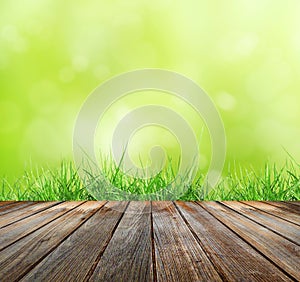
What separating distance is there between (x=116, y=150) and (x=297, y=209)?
141 centimetres

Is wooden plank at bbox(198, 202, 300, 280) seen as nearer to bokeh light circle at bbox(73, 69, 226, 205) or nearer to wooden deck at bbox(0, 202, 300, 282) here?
wooden deck at bbox(0, 202, 300, 282)

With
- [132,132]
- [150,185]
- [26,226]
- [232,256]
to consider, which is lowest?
[232,256]

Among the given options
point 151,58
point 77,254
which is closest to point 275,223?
point 77,254

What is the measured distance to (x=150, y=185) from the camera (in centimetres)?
280

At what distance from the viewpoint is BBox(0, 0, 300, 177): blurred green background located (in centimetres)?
341

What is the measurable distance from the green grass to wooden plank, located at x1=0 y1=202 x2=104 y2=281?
3.55 feet

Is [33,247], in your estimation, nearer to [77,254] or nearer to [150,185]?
[77,254]

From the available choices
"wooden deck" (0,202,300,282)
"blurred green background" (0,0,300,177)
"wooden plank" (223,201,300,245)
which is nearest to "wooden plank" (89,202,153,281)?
"wooden deck" (0,202,300,282)

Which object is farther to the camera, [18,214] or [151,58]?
[151,58]

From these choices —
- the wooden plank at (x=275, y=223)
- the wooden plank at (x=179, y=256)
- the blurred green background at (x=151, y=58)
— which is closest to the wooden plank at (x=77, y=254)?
the wooden plank at (x=179, y=256)

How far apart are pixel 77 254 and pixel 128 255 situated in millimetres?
145

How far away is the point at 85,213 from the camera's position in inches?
75.8

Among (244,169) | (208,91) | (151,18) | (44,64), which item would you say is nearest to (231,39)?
(208,91)

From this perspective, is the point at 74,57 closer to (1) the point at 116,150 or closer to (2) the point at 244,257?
(1) the point at 116,150
